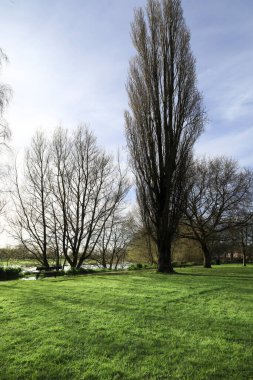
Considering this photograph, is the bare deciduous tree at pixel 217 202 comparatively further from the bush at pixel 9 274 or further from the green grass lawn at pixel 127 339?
the green grass lawn at pixel 127 339

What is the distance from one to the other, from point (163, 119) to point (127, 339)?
14183 millimetres

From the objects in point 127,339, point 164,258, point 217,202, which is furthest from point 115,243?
point 127,339

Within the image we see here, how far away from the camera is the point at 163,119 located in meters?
17.0

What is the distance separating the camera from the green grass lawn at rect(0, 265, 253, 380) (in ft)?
10.7

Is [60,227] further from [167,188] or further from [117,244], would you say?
[117,244]

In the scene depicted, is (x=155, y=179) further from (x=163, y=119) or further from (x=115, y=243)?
(x=115, y=243)

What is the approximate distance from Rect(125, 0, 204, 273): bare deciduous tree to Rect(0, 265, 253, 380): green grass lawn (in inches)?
394

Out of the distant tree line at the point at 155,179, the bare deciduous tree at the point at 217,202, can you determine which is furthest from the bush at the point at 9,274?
the bare deciduous tree at the point at 217,202

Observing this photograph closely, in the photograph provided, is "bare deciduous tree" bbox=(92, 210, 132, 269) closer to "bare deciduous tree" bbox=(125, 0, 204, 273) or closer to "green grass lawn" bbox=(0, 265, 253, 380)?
"bare deciduous tree" bbox=(125, 0, 204, 273)

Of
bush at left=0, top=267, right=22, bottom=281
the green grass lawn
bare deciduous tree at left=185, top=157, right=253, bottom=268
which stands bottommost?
bush at left=0, top=267, right=22, bottom=281

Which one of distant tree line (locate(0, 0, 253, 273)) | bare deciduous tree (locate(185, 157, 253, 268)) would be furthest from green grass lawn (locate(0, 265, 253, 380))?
bare deciduous tree (locate(185, 157, 253, 268))

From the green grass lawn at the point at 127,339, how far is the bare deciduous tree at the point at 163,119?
1000 centimetres

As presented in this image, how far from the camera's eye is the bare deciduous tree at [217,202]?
25.3m

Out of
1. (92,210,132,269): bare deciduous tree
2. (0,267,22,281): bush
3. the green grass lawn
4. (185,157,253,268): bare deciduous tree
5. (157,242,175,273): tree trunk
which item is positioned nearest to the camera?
the green grass lawn
